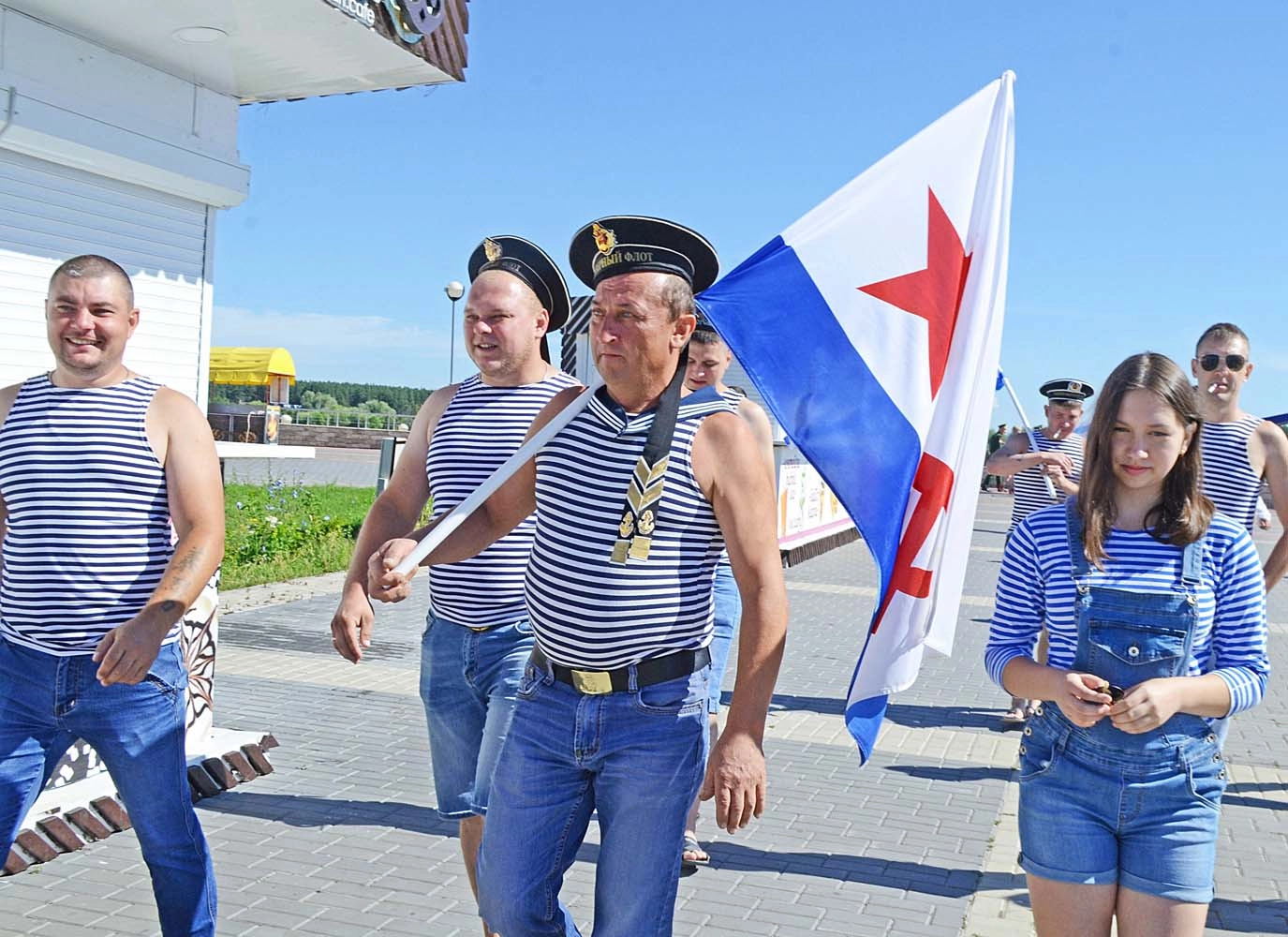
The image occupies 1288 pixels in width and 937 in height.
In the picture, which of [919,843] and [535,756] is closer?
[535,756]

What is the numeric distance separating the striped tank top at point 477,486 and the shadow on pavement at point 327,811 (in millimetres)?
2100

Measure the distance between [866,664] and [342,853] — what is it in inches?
116

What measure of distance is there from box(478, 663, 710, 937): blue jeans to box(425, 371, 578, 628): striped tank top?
0.82 meters

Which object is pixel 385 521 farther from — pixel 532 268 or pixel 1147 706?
pixel 1147 706

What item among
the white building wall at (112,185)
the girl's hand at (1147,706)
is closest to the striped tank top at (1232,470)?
the girl's hand at (1147,706)

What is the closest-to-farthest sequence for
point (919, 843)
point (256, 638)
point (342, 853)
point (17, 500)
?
point (17, 500) → point (342, 853) → point (919, 843) → point (256, 638)

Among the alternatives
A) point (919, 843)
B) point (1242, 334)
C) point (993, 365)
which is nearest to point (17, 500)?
point (993, 365)

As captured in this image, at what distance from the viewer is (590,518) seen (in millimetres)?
2992

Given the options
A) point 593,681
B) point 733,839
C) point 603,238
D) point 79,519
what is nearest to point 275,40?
point 79,519

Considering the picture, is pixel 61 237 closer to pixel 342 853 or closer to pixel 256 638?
pixel 342 853

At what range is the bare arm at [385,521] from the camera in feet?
10.7

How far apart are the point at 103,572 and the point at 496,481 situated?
1.14 meters

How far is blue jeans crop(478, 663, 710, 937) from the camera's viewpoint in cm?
292

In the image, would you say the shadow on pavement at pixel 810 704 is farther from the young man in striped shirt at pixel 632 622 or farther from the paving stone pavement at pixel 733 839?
the young man in striped shirt at pixel 632 622
